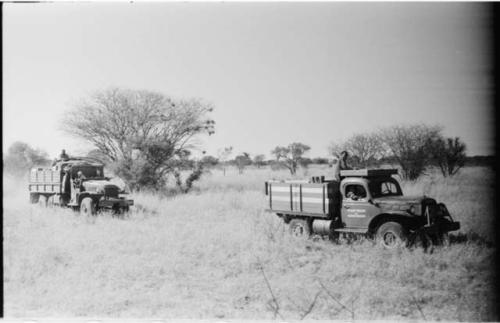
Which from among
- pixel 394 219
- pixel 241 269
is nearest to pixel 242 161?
pixel 241 269

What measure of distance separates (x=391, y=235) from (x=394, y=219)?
0.61 feet

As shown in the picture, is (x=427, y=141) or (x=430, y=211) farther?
(x=427, y=141)

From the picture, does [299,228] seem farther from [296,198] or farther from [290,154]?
[290,154]

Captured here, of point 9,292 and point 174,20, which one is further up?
point 174,20

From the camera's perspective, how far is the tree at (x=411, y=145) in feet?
14.8

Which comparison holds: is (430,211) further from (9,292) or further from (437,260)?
(9,292)

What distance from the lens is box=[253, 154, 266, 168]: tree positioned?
4921mm

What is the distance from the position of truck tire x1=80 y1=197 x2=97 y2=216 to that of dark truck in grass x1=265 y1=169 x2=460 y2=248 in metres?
2.69

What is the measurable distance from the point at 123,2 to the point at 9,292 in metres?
3.80

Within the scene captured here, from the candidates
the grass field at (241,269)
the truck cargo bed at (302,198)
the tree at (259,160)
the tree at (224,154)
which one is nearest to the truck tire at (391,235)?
the grass field at (241,269)

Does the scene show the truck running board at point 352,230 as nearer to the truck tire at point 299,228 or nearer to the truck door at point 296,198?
the truck tire at point 299,228

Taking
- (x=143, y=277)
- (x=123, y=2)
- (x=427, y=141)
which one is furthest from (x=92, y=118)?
(x=427, y=141)

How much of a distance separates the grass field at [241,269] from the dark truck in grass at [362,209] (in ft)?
0.54

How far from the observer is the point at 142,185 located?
555cm
